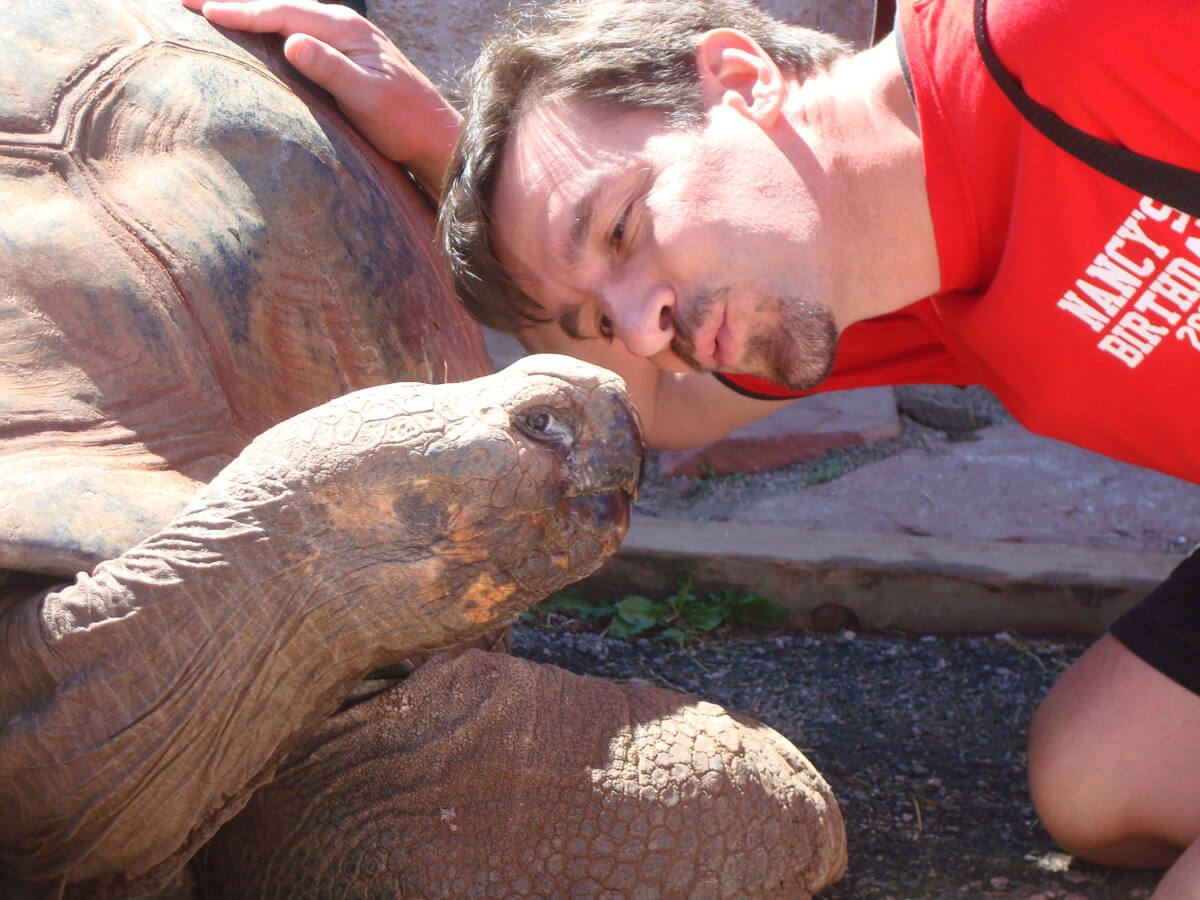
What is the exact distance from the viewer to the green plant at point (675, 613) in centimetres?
274

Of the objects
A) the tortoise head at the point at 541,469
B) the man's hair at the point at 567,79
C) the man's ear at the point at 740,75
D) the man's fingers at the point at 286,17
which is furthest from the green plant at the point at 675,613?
the tortoise head at the point at 541,469

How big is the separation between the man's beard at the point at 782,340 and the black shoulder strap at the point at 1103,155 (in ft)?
1.30

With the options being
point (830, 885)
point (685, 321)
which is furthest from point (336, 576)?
point (830, 885)

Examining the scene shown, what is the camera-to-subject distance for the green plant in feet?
8.98

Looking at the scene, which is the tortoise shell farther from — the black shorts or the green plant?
the black shorts

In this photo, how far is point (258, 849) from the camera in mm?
1591

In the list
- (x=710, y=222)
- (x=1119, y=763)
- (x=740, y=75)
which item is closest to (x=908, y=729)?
(x=1119, y=763)

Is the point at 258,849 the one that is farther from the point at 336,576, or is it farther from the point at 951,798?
the point at 951,798

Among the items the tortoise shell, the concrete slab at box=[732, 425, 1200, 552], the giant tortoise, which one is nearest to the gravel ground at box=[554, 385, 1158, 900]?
the giant tortoise

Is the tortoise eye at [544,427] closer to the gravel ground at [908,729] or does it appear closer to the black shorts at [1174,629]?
the gravel ground at [908,729]

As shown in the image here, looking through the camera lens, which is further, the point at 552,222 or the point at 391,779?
the point at 552,222

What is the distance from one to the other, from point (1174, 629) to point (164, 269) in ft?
5.61

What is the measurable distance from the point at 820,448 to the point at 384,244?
2.26 m

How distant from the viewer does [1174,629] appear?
2104mm
